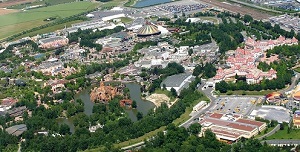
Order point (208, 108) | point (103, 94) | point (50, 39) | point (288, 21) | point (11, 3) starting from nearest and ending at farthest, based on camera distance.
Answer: point (208, 108), point (103, 94), point (288, 21), point (50, 39), point (11, 3)

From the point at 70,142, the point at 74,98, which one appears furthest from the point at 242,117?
the point at 74,98

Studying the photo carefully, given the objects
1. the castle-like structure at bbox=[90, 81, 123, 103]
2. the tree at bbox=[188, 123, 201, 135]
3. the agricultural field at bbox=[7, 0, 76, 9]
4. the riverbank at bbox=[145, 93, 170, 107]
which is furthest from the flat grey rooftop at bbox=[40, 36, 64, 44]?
the tree at bbox=[188, 123, 201, 135]

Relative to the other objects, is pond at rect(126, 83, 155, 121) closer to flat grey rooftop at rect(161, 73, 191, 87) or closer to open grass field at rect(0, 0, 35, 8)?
flat grey rooftop at rect(161, 73, 191, 87)

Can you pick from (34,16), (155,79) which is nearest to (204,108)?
(155,79)

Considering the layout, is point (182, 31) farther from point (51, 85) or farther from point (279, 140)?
Result: point (279, 140)

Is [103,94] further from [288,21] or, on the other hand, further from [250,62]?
[288,21]
